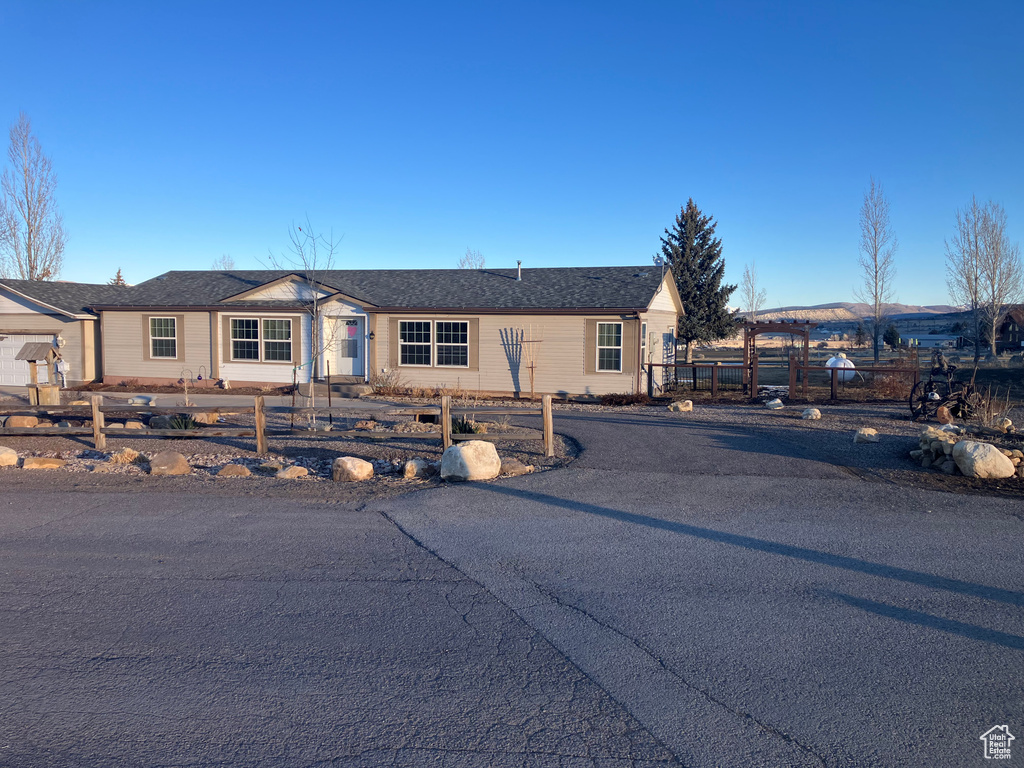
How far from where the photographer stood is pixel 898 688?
387cm

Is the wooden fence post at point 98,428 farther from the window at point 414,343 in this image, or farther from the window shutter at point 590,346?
the window shutter at point 590,346

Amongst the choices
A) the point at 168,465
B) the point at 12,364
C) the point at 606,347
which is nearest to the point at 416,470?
the point at 168,465

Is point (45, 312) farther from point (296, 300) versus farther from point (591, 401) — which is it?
point (591, 401)

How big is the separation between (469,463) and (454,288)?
14.3m

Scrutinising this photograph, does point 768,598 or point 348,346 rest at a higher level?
point 348,346

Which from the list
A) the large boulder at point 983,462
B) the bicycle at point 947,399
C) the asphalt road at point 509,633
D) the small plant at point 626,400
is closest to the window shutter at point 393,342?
the small plant at point 626,400

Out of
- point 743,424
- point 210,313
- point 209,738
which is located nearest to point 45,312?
point 210,313

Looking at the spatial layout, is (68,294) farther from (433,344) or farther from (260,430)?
(260,430)

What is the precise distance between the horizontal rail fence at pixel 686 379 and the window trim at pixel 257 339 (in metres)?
11.0

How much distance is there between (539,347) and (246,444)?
32.7ft

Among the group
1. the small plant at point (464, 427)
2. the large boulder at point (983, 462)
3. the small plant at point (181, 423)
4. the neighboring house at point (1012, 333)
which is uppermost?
the neighboring house at point (1012, 333)

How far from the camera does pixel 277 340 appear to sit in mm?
22328

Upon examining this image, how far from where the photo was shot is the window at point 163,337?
2309cm

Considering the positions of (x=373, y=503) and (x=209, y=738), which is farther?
(x=373, y=503)
